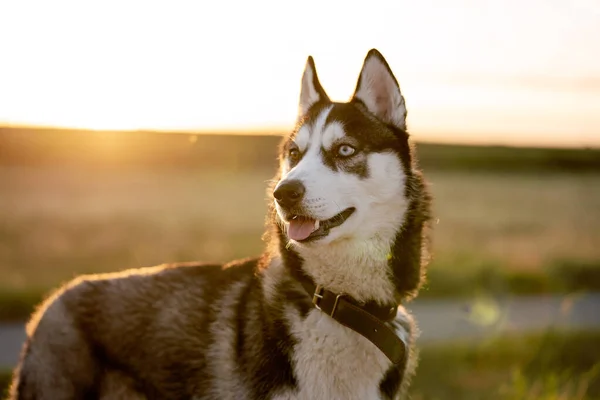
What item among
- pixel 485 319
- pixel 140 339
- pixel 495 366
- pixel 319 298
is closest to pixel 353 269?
pixel 319 298

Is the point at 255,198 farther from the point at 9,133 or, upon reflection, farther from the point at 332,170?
the point at 332,170

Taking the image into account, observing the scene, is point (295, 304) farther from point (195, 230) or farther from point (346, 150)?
point (195, 230)

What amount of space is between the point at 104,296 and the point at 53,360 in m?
0.45

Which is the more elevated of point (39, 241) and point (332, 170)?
point (332, 170)

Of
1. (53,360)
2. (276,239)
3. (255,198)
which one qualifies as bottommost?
(255,198)

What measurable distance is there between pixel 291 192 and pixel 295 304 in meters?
0.64

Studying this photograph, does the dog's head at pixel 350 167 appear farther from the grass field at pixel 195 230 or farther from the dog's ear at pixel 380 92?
the grass field at pixel 195 230

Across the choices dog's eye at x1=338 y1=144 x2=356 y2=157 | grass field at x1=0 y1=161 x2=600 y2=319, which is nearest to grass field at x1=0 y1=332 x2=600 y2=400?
grass field at x1=0 y1=161 x2=600 y2=319

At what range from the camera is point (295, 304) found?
3873 mm

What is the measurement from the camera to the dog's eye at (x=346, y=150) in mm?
4039

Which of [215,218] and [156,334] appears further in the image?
[215,218]

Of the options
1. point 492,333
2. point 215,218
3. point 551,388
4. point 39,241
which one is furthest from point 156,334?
point 215,218

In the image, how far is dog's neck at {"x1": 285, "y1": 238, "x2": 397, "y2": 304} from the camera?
155 inches

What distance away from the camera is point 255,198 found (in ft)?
70.3
